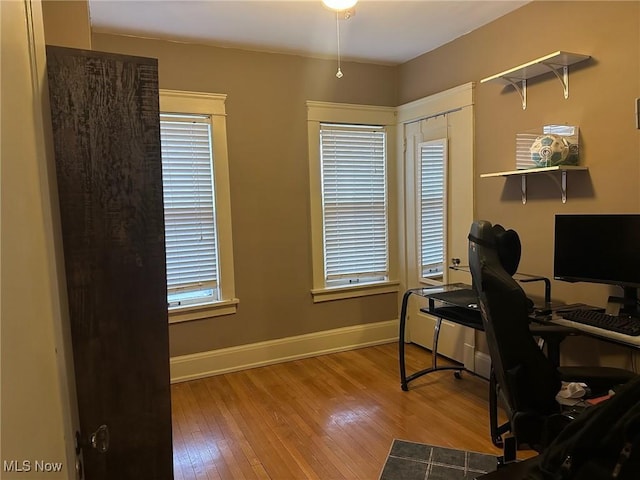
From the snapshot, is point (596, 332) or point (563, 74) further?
point (563, 74)

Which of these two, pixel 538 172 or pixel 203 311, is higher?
pixel 538 172

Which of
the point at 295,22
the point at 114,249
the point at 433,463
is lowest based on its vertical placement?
the point at 433,463

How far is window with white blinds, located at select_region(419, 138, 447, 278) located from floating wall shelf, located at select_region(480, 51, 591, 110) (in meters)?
0.80

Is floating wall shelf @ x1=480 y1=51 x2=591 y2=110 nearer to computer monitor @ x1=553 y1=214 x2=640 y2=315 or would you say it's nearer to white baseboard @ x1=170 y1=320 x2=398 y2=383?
computer monitor @ x1=553 y1=214 x2=640 y2=315

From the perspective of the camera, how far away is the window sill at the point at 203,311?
3518 millimetres

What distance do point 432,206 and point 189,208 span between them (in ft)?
6.90

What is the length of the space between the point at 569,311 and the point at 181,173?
113 inches

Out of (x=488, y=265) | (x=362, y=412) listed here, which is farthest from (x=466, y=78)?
(x=362, y=412)

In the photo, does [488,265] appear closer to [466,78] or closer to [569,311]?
[569,311]

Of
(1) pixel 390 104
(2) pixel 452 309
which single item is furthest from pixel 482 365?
(1) pixel 390 104

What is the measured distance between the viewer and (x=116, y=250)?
3.93 feet

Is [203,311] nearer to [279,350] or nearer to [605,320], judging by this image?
[279,350]

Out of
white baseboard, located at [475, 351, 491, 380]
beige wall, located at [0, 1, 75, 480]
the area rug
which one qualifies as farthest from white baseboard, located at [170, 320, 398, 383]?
beige wall, located at [0, 1, 75, 480]

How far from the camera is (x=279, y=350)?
12.9 ft
